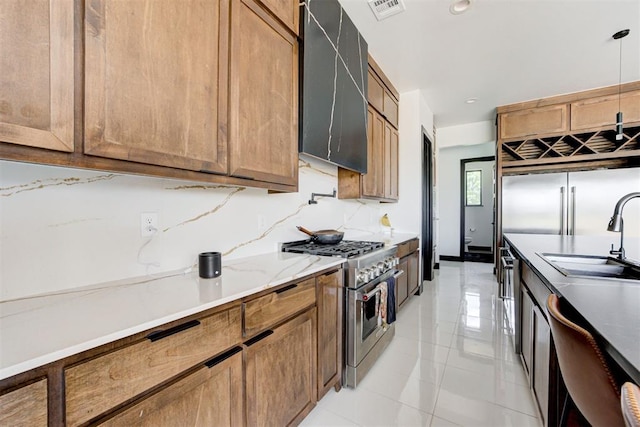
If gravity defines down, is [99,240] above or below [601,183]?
below

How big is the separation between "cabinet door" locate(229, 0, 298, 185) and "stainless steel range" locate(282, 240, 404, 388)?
0.67m

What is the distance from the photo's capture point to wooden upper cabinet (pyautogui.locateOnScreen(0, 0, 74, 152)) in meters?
0.73

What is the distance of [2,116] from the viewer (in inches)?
28.5

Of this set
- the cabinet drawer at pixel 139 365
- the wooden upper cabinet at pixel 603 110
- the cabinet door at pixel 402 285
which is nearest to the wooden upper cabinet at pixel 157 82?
the cabinet drawer at pixel 139 365

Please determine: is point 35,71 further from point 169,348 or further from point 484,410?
point 484,410

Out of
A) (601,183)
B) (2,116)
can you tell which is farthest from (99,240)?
(601,183)

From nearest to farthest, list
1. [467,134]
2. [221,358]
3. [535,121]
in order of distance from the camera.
A: 1. [221,358]
2. [535,121]
3. [467,134]

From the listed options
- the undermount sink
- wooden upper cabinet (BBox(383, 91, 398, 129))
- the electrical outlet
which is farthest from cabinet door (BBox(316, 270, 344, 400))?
wooden upper cabinet (BBox(383, 91, 398, 129))

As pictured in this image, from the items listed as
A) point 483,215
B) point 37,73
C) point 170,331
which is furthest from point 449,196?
point 37,73

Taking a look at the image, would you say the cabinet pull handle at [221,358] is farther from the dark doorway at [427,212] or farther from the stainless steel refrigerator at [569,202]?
the stainless steel refrigerator at [569,202]

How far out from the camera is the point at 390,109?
3.69m

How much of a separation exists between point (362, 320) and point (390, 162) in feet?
7.58

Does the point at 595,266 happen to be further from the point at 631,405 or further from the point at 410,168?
the point at 410,168

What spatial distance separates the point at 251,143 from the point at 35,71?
0.82 m
